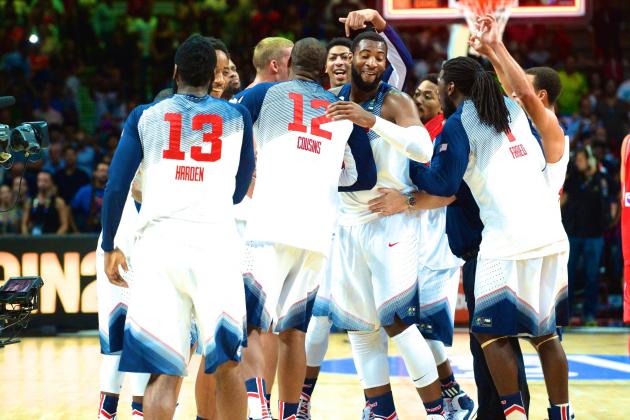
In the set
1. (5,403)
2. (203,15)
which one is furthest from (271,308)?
(203,15)

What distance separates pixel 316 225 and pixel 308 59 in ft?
3.18

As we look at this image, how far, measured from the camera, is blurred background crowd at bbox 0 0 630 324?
52.4 ft

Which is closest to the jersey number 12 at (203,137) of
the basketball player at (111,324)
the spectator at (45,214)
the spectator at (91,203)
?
the basketball player at (111,324)

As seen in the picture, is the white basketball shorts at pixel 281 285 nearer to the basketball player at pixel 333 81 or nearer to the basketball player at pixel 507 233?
the basketball player at pixel 333 81

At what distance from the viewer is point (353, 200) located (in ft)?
21.8

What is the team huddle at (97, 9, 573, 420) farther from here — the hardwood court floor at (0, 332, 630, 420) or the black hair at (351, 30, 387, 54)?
the hardwood court floor at (0, 332, 630, 420)

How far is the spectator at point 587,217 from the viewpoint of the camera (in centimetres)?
1270

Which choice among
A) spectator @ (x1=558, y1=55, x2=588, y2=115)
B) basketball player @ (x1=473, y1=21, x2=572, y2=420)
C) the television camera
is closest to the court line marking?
basketball player @ (x1=473, y1=21, x2=572, y2=420)

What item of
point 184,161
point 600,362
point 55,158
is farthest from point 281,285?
point 55,158

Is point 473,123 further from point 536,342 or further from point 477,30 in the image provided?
point 536,342

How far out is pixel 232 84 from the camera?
7.00m

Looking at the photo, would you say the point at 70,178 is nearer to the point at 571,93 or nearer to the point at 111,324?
the point at 111,324

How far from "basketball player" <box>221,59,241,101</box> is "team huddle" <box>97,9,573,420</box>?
113mm

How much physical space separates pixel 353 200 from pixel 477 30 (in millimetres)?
1396
